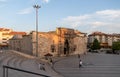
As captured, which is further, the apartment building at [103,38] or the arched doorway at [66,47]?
the apartment building at [103,38]

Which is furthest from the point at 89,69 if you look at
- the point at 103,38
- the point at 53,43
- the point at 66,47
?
the point at 103,38

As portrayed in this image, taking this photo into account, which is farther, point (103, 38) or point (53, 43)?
point (103, 38)

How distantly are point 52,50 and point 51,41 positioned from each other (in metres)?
2.29

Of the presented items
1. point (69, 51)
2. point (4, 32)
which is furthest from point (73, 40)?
point (4, 32)

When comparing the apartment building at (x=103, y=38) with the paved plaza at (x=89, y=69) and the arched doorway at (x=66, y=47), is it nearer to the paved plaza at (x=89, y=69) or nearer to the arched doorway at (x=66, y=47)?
the arched doorway at (x=66, y=47)

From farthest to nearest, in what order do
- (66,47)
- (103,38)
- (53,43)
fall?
(103,38) → (66,47) → (53,43)

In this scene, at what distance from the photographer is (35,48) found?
5938 cm

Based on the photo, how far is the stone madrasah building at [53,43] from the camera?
62.5 m

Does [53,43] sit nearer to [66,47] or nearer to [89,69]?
[66,47]

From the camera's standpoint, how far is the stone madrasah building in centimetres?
6247

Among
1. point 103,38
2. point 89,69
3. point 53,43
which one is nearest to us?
point 89,69

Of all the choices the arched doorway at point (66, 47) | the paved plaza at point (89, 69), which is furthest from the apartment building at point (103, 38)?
the paved plaza at point (89, 69)

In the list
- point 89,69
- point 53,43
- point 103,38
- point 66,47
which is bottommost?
point 89,69

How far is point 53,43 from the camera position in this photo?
68.2 m
